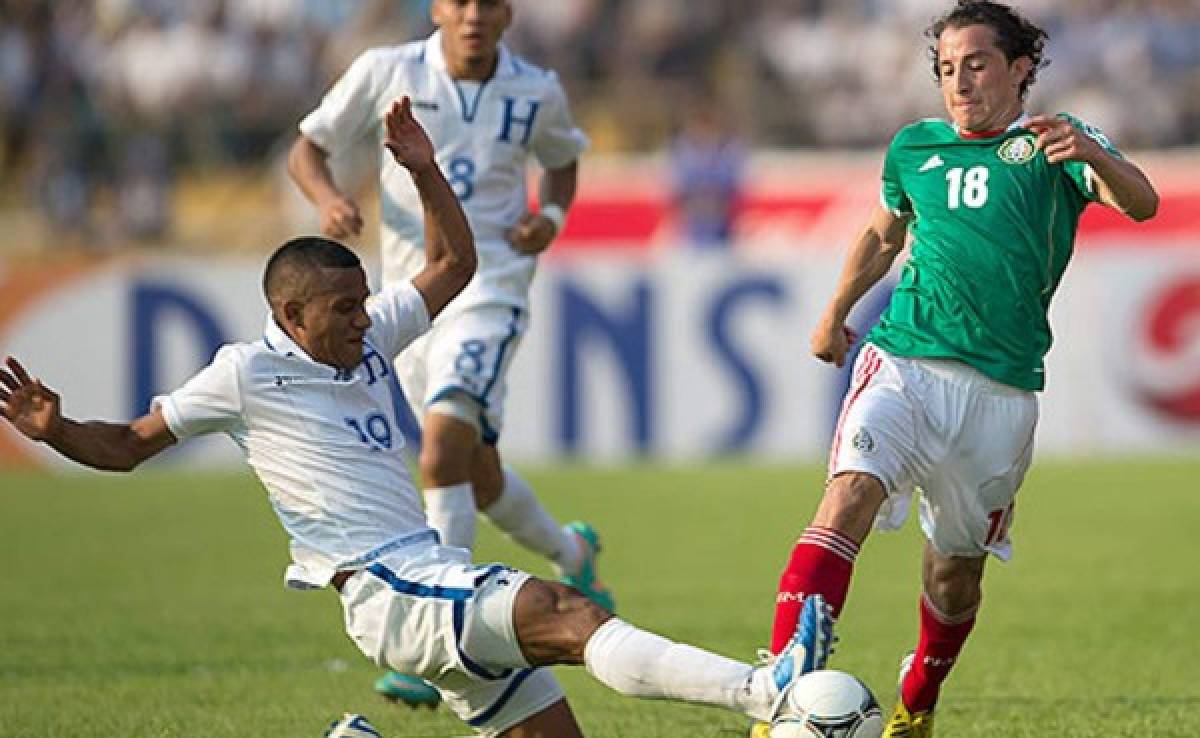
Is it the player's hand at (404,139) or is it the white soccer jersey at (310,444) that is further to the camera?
the player's hand at (404,139)

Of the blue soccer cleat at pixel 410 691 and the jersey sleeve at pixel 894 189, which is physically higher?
the jersey sleeve at pixel 894 189

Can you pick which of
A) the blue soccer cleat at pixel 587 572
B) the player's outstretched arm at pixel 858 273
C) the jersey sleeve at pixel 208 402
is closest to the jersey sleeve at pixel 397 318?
the jersey sleeve at pixel 208 402

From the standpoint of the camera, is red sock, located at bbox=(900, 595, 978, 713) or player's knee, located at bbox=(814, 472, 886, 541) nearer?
player's knee, located at bbox=(814, 472, 886, 541)

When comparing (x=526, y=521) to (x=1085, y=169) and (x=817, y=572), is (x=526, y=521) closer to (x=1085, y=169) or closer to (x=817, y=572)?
(x=817, y=572)

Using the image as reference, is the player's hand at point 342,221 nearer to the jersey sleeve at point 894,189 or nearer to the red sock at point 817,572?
the jersey sleeve at point 894,189

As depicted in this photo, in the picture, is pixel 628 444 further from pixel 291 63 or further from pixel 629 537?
pixel 291 63

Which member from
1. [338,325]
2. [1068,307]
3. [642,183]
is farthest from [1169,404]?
[338,325]

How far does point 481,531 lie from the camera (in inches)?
584

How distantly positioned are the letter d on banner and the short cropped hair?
1241 centimetres

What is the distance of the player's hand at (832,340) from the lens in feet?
22.3

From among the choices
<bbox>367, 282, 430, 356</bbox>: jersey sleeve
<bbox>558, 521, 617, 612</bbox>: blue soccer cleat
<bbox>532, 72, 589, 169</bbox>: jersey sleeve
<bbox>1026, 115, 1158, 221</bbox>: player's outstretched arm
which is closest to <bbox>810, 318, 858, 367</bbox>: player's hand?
<bbox>1026, 115, 1158, 221</bbox>: player's outstretched arm

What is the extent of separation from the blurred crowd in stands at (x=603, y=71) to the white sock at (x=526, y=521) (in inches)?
538

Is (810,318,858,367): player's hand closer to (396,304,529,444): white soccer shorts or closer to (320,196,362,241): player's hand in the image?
(320,196,362,241): player's hand

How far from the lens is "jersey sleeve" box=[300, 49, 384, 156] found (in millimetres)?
8914
